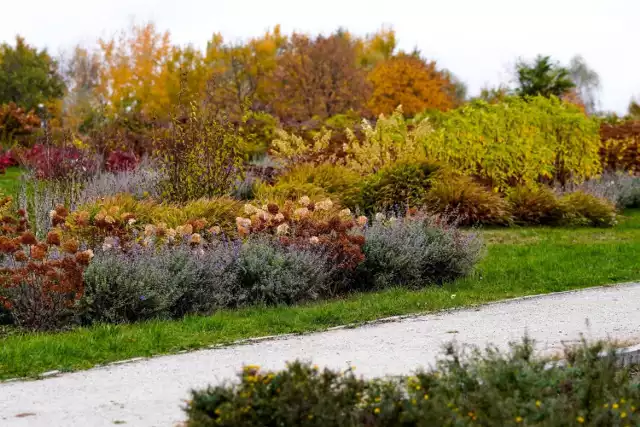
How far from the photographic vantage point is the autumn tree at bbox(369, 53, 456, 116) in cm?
3738

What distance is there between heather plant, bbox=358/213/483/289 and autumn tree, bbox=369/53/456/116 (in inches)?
1065

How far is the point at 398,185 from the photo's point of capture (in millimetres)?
14734

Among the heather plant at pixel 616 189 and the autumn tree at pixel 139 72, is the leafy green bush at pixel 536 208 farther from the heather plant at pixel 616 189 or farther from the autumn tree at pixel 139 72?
the autumn tree at pixel 139 72

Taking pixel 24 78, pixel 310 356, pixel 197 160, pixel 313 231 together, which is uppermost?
pixel 24 78

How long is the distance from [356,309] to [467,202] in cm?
679

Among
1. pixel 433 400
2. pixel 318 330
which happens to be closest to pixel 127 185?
pixel 318 330

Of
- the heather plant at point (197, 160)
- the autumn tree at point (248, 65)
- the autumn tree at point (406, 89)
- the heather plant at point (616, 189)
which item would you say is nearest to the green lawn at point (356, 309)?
the heather plant at point (616, 189)

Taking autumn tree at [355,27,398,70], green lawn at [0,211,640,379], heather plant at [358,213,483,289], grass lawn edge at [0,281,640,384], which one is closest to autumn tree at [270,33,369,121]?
autumn tree at [355,27,398,70]

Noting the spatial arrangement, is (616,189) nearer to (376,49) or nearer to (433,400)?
(433,400)

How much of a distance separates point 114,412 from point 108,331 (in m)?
2.27

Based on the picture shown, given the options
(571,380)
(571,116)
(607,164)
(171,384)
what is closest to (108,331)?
(171,384)

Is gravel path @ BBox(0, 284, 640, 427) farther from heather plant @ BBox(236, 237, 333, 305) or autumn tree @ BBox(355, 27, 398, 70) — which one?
autumn tree @ BBox(355, 27, 398, 70)

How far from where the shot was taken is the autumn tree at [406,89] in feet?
123

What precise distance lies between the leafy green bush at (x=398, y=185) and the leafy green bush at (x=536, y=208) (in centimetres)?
160
